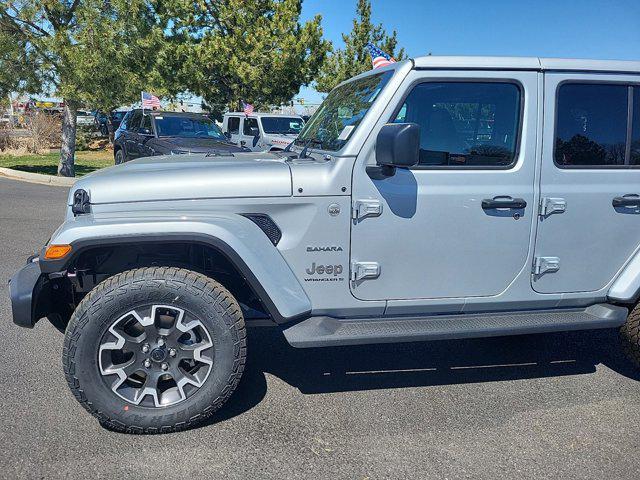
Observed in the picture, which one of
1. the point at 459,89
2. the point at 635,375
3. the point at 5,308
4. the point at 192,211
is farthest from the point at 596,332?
the point at 5,308

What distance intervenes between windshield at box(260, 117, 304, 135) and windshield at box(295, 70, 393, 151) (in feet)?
41.5

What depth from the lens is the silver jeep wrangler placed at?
2.92 metres

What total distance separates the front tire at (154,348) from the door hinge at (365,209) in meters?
0.84

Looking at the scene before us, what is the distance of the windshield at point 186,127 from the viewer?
38.4 feet

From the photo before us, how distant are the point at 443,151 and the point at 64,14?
13491 mm

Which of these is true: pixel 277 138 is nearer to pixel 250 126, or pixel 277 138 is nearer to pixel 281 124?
pixel 281 124

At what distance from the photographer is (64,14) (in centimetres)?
1362

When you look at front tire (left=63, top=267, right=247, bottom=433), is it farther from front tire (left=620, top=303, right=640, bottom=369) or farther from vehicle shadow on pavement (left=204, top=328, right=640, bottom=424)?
front tire (left=620, top=303, right=640, bottom=369)

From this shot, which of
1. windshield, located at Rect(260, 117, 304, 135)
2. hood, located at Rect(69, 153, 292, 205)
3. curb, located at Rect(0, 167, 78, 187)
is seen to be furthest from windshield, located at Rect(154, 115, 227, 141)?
hood, located at Rect(69, 153, 292, 205)

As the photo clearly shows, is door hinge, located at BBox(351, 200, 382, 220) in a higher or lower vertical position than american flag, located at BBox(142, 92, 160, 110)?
lower

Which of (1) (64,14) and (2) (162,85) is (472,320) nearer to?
(1) (64,14)

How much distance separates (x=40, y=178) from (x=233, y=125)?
20.5 feet

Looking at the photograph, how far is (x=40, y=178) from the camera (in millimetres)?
14125

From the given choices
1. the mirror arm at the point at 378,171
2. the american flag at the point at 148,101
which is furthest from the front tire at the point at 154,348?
the american flag at the point at 148,101
